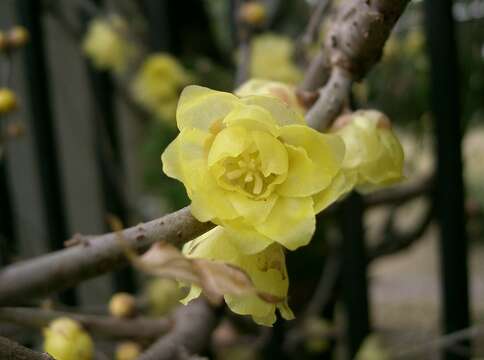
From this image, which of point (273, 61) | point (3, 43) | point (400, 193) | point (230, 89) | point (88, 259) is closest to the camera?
point (88, 259)

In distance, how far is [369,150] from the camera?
31 cm

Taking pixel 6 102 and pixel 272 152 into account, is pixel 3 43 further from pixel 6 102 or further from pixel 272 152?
pixel 272 152

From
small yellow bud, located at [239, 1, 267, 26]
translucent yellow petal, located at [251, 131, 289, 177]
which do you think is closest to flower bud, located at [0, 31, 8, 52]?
small yellow bud, located at [239, 1, 267, 26]

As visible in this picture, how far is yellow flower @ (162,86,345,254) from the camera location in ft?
0.76

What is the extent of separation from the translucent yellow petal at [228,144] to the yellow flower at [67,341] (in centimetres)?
20

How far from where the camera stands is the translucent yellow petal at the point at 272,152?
0.24m

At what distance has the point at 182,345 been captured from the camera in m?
0.41

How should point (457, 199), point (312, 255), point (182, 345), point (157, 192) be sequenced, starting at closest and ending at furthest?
point (182, 345), point (457, 199), point (312, 255), point (157, 192)

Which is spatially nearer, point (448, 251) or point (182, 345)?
point (182, 345)

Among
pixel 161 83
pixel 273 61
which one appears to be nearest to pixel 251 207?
pixel 273 61

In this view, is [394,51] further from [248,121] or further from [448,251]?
[248,121]

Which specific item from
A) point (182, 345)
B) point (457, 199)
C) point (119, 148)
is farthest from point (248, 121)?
point (119, 148)

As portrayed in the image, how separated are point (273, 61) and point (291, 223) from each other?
673 mm

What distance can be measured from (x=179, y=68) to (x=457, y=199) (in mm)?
588
